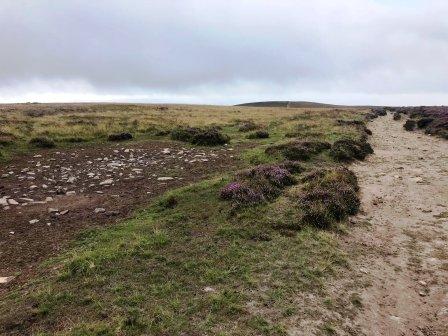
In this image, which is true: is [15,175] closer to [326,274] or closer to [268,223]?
[268,223]

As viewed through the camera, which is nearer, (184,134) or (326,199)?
(326,199)

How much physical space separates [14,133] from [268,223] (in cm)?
2006

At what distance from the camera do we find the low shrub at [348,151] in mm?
19906

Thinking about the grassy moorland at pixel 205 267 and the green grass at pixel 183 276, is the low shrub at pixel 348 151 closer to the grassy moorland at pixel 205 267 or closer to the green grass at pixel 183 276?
the grassy moorland at pixel 205 267

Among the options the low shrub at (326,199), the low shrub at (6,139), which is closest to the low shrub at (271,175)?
the low shrub at (326,199)

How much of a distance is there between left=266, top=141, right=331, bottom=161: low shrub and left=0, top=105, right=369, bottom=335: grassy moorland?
5.04 m

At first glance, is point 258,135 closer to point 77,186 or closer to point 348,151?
point 348,151

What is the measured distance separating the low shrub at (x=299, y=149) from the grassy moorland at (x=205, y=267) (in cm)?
504

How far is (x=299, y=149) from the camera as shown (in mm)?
19391

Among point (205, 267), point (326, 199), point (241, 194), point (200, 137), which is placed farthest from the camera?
point (200, 137)

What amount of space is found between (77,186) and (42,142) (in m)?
9.45

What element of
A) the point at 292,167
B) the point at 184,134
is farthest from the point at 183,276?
the point at 184,134

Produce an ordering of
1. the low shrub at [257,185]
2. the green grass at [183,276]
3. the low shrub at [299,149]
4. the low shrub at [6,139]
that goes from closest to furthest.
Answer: the green grass at [183,276], the low shrub at [257,185], the low shrub at [299,149], the low shrub at [6,139]

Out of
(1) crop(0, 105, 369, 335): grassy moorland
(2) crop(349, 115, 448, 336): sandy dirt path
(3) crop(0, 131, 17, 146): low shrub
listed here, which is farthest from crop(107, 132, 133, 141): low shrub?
(2) crop(349, 115, 448, 336): sandy dirt path
